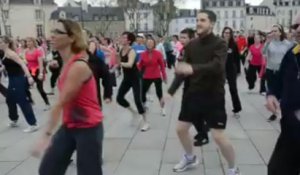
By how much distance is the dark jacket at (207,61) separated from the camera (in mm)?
4793

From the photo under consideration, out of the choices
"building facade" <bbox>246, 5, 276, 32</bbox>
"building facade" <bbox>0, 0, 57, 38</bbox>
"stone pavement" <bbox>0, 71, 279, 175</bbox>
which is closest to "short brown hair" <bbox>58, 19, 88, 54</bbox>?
"stone pavement" <bbox>0, 71, 279, 175</bbox>

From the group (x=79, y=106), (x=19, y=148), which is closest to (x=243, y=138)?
(x=19, y=148)

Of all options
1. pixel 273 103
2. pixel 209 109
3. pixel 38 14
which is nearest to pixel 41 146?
pixel 273 103

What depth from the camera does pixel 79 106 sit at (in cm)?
355

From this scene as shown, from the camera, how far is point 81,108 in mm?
3553

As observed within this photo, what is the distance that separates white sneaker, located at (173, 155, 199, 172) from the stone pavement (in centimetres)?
8

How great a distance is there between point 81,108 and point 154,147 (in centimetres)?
350

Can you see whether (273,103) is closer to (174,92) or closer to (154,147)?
(174,92)

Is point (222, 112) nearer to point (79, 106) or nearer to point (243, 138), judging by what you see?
point (79, 106)

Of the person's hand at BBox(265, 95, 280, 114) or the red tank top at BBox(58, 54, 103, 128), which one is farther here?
the person's hand at BBox(265, 95, 280, 114)

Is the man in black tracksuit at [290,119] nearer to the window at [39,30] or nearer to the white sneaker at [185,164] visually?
the white sneaker at [185,164]

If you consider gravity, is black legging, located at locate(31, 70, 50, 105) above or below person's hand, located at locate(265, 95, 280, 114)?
below

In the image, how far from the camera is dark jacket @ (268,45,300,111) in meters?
3.37

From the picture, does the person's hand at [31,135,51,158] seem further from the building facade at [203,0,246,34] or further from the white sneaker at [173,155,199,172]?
the building facade at [203,0,246,34]
